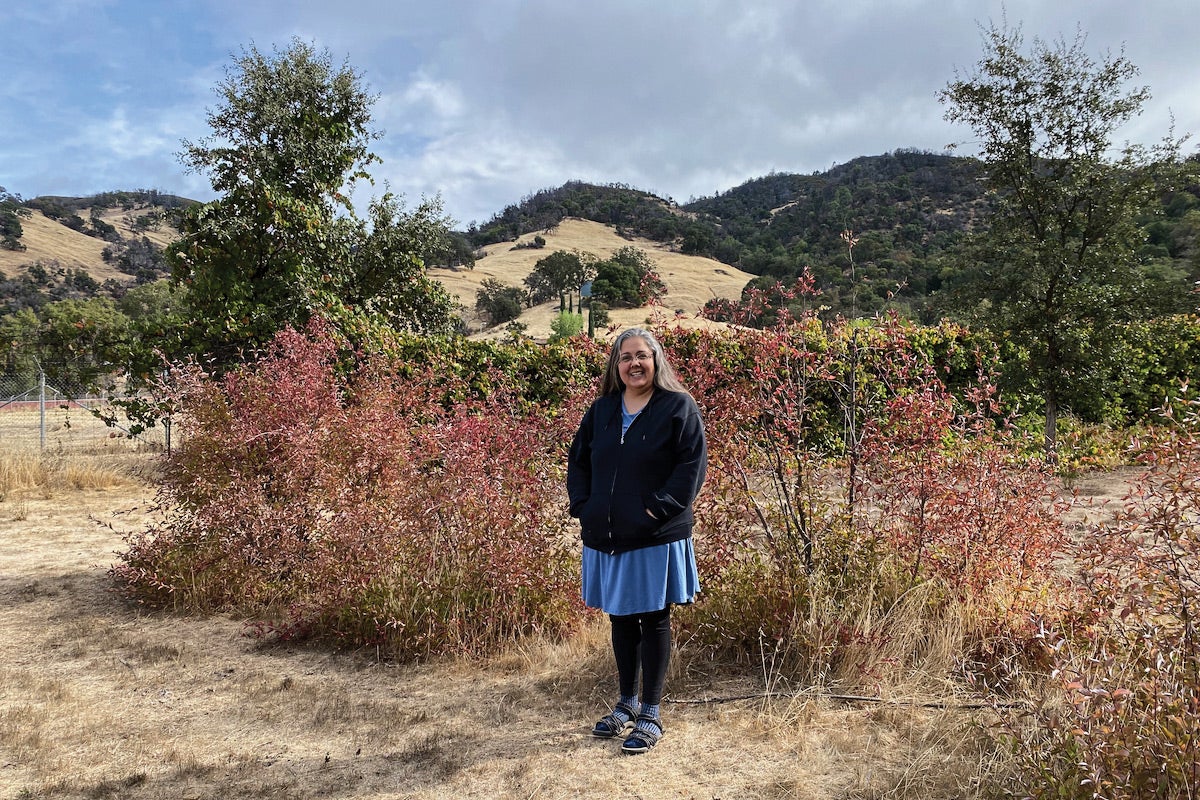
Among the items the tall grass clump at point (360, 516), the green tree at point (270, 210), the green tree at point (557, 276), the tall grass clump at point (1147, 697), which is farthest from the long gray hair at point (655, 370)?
the green tree at point (557, 276)

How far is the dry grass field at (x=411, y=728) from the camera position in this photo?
2820mm

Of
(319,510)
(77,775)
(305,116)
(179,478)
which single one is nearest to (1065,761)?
(77,775)

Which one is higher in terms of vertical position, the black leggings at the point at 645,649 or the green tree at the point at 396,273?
the green tree at the point at 396,273

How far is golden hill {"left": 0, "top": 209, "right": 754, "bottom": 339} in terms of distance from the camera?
5375 cm

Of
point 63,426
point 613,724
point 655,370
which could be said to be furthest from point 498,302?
point 613,724

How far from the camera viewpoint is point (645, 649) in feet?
10.0

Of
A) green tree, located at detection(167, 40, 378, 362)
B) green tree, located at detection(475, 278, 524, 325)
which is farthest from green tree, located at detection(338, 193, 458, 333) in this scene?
green tree, located at detection(475, 278, 524, 325)

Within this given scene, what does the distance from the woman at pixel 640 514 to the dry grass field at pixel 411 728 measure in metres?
0.32

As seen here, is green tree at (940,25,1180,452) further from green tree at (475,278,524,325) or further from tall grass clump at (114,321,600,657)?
green tree at (475,278,524,325)

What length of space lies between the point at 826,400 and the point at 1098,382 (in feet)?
10.6

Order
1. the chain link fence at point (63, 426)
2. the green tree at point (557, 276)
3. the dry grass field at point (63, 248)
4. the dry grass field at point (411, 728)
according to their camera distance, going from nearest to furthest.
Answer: the dry grass field at point (411, 728), the chain link fence at point (63, 426), the green tree at point (557, 276), the dry grass field at point (63, 248)

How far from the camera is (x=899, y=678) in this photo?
347 centimetres

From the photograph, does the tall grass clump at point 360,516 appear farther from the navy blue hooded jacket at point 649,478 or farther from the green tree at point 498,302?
the green tree at point 498,302

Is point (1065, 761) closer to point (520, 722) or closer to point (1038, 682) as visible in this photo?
point (1038, 682)
